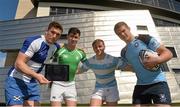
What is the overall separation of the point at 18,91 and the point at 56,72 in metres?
0.70

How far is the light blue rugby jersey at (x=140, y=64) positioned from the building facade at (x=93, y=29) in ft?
56.5

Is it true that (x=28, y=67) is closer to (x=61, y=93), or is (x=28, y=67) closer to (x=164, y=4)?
(x=61, y=93)

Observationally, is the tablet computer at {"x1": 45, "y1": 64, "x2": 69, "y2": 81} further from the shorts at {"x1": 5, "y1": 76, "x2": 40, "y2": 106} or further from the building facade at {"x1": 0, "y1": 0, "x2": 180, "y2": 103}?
the building facade at {"x1": 0, "y1": 0, "x2": 180, "y2": 103}

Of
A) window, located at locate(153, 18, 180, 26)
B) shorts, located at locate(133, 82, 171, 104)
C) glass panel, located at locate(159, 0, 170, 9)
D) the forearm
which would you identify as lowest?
shorts, located at locate(133, 82, 171, 104)

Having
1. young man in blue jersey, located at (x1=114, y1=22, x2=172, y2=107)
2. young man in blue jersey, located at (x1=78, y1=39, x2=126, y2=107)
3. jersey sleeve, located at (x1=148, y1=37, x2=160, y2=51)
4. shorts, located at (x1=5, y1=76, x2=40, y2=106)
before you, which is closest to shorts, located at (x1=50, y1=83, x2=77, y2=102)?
young man in blue jersey, located at (x1=78, y1=39, x2=126, y2=107)

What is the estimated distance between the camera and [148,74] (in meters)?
4.63

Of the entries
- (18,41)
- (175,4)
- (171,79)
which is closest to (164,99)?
(171,79)

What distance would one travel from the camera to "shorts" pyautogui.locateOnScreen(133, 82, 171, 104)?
4.53 meters

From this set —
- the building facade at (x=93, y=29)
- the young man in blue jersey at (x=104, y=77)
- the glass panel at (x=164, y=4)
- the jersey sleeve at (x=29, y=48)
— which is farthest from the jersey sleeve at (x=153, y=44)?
the glass panel at (x=164, y=4)

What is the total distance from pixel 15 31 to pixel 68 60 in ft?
70.1

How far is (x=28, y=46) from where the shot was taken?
16.0ft

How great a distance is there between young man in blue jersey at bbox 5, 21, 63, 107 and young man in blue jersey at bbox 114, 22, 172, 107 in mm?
1108

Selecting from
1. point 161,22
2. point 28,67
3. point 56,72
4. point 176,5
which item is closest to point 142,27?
point 161,22

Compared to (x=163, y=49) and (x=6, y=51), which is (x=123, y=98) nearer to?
(x=6, y=51)
